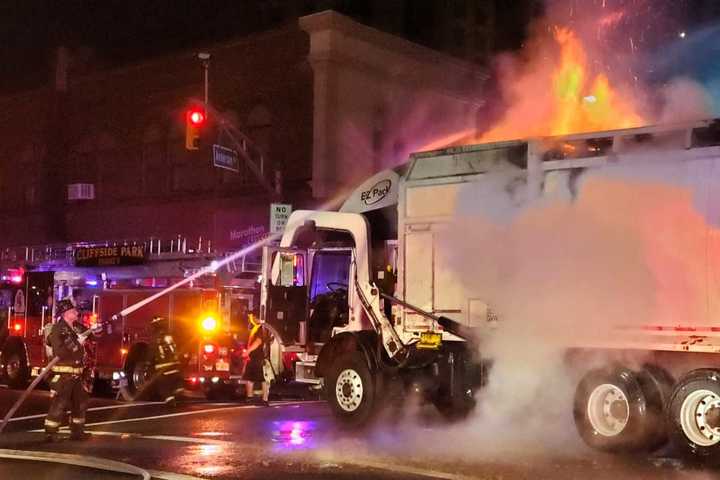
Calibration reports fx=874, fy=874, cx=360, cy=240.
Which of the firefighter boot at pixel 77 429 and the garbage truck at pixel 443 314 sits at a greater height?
the garbage truck at pixel 443 314

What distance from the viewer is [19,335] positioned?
677 inches

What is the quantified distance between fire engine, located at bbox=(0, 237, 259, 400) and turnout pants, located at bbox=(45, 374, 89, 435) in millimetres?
2612

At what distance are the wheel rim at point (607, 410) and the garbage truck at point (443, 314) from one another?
0.01 metres

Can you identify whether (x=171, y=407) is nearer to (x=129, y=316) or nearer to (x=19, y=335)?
(x=129, y=316)

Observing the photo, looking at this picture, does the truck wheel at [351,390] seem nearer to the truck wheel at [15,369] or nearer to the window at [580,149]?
the window at [580,149]

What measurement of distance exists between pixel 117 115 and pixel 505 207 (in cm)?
2227

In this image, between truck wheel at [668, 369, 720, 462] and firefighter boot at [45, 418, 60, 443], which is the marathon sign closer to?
firefighter boot at [45, 418, 60, 443]

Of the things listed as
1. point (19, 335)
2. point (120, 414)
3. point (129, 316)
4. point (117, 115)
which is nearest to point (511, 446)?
point (120, 414)

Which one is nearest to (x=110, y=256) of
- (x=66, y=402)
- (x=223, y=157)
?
(x=223, y=157)

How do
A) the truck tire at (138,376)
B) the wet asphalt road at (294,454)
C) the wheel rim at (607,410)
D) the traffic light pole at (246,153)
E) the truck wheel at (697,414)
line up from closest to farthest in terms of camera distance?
1. the wet asphalt road at (294,454)
2. the truck wheel at (697,414)
3. the wheel rim at (607,410)
4. the truck tire at (138,376)
5. the traffic light pole at (246,153)

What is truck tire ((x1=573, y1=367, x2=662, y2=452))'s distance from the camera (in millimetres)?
8266

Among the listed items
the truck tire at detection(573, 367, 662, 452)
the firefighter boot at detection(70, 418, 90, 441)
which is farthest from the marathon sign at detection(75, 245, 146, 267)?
the truck tire at detection(573, 367, 662, 452)

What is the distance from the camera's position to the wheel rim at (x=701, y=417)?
7.80 metres

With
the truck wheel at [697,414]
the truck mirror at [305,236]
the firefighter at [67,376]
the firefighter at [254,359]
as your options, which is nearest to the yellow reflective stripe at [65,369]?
the firefighter at [67,376]
